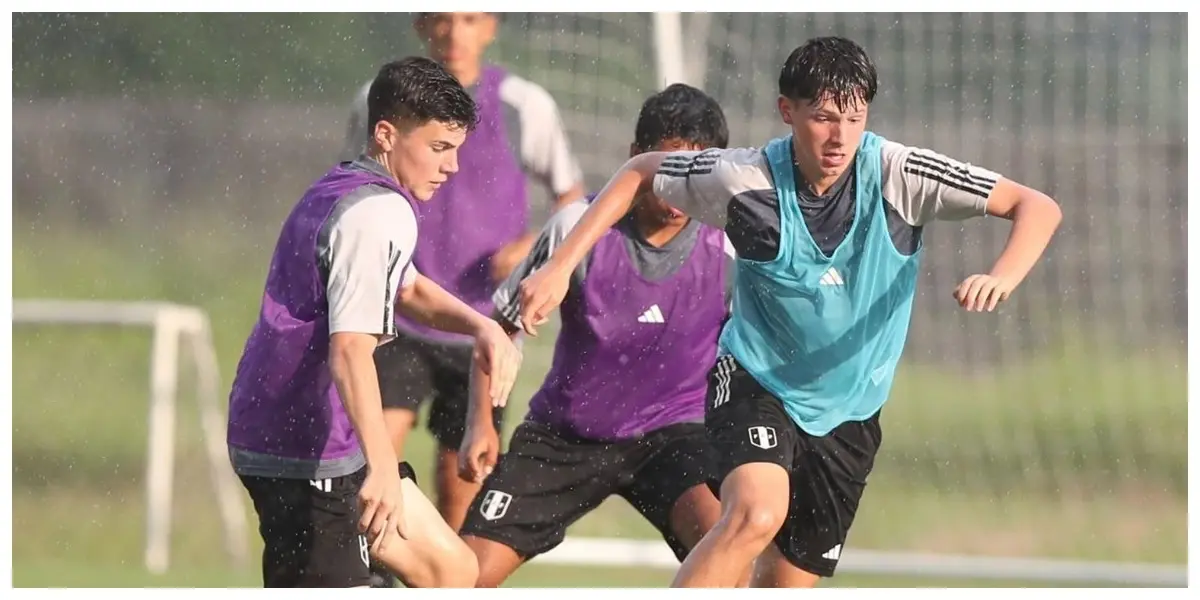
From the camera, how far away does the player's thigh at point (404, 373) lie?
6.29 metres

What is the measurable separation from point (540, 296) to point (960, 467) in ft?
40.7

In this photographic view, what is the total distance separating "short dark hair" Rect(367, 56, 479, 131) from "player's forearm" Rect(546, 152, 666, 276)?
399 millimetres

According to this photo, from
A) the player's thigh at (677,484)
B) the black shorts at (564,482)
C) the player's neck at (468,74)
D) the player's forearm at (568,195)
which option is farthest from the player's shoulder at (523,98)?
the player's thigh at (677,484)

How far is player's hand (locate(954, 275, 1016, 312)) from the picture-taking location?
438 cm

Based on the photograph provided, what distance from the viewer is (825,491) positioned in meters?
5.29

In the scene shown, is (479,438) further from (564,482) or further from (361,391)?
(361,391)

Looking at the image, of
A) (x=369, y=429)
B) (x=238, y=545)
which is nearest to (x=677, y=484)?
(x=369, y=429)

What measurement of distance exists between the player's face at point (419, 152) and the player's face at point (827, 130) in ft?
2.86

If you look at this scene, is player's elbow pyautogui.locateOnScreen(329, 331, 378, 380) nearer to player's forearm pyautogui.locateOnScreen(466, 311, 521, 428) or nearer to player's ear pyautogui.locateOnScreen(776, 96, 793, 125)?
player's forearm pyautogui.locateOnScreen(466, 311, 521, 428)

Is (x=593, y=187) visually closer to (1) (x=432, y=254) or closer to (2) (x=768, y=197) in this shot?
(1) (x=432, y=254)

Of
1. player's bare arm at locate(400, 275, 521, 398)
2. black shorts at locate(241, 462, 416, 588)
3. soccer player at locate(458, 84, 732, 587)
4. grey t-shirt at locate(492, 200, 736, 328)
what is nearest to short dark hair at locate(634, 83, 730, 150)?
soccer player at locate(458, 84, 732, 587)

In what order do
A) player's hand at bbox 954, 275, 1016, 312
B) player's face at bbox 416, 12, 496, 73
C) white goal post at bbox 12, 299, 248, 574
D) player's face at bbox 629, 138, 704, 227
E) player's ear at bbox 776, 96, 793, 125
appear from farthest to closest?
white goal post at bbox 12, 299, 248, 574 < player's face at bbox 416, 12, 496, 73 < player's face at bbox 629, 138, 704, 227 < player's ear at bbox 776, 96, 793, 125 < player's hand at bbox 954, 275, 1016, 312

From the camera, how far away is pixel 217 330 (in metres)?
19.5

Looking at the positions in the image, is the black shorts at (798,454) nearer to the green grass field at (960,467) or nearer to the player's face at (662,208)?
the player's face at (662,208)
